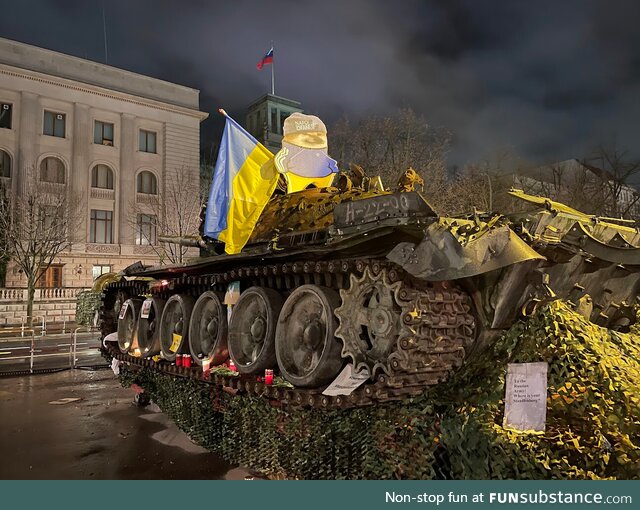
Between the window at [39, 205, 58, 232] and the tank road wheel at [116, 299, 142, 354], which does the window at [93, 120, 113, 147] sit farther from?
the tank road wheel at [116, 299, 142, 354]

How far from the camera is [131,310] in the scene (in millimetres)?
9922

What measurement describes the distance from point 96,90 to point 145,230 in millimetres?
8495

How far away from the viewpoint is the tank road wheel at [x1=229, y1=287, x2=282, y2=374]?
5996mm

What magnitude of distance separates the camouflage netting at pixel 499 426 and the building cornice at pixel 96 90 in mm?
30906

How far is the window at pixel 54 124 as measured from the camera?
31.3m

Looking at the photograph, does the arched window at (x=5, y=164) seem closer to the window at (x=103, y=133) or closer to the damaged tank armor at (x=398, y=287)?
the window at (x=103, y=133)

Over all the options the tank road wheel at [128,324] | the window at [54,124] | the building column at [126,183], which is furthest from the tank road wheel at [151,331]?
the window at [54,124]

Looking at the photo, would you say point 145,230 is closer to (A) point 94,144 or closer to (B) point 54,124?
(A) point 94,144

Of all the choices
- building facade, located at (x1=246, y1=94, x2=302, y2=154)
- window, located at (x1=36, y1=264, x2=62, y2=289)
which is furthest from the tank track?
building facade, located at (x1=246, y1=94, x2=302, y2=154)

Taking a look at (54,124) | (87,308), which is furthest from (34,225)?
(87,308)

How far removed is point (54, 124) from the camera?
3161 centimetres

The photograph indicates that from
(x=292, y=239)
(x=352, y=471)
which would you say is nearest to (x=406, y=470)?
(x=352, y=471)

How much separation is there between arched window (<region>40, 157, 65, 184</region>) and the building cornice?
426cm

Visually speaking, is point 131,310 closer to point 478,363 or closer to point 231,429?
point 231,429
